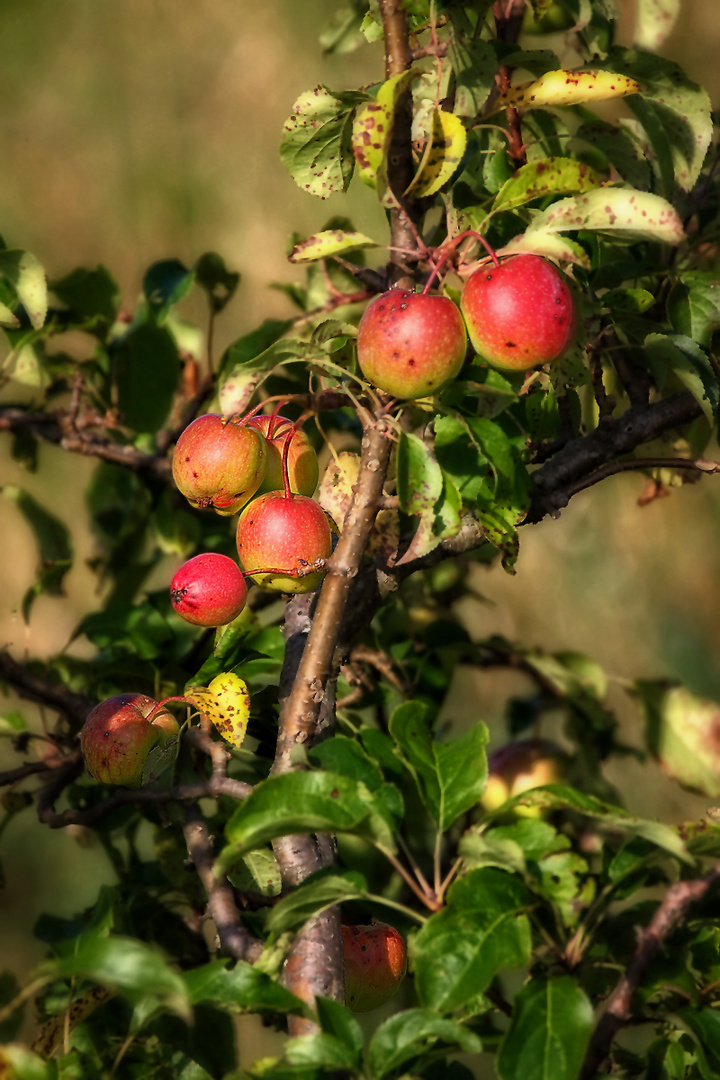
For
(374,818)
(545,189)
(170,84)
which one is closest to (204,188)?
(170,84)

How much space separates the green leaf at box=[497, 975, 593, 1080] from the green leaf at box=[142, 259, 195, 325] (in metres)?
0.81

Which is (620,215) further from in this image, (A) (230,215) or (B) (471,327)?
(A) (230,215)

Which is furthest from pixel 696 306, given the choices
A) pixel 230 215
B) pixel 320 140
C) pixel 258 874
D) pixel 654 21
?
pixel 230 215

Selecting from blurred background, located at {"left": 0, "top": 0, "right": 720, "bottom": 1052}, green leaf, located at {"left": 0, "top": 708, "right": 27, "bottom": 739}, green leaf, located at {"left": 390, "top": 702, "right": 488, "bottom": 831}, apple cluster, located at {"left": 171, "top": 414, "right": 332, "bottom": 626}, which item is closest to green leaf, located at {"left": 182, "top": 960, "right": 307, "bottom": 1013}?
green leaf, located at {"left": 390, "top": 702, "right": 488, "bottom": 831}

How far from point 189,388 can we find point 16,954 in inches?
37.2

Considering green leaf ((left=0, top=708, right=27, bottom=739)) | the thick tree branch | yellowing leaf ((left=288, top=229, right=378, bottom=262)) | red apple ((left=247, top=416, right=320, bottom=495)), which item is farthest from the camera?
green leaf ((left=0, top=708, right=27, bottom=739))

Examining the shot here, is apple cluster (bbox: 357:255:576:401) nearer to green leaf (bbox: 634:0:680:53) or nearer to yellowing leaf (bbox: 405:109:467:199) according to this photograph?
yellowing leaf (bbox: 405:109:467:199)

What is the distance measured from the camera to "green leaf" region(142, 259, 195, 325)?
1085 mm

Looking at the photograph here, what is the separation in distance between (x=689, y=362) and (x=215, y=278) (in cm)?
65

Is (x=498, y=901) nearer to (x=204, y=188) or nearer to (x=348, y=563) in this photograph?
(x=348, y=563)

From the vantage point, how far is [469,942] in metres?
0.47

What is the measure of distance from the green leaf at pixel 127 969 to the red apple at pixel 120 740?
0.92ft

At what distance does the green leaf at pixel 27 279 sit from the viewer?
85 centimetres

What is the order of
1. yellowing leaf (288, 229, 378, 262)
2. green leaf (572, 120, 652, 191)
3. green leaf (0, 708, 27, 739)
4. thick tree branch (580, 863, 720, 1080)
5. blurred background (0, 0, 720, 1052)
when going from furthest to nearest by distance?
blurred background (0, 0, 720, 1052)
green leaf (0, 708, 27, 739)
green leaf (572, 120, 652, 191)
yellowing leaf (288, 229, 378, 262)
thick tree branch (580, 863, 720, 1080)
